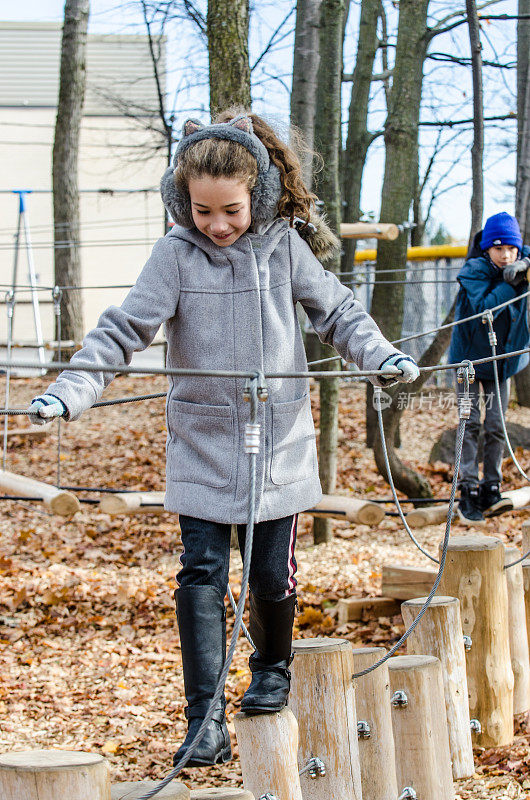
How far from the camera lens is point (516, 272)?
15.8 ft

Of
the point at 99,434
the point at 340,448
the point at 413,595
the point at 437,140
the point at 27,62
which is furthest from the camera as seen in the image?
the point at 27,62

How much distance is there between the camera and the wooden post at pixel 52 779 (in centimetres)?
166

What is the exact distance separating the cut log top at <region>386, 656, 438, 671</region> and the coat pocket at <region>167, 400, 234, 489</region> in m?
1.13

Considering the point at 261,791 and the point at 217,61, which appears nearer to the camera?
the point at 261,791

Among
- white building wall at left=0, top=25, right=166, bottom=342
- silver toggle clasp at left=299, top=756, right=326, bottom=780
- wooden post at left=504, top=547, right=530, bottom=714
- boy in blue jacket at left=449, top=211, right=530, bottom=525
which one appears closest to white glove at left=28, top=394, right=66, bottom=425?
silver toggle clasp at left=299, top=756, right=326, bottom=780

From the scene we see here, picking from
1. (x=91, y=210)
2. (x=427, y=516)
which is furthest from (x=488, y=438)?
(x=91, y=210)

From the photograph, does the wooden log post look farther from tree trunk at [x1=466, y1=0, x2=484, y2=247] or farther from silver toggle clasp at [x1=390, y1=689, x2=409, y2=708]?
tree trunk at [x1=466, y1=0, x2=484, y2=247]

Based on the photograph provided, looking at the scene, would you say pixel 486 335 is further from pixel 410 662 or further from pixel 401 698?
pixel 401 698

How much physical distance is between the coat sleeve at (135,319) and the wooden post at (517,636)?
7.50ft

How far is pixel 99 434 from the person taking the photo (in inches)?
361

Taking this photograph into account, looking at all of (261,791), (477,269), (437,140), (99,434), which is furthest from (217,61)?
(437,140)

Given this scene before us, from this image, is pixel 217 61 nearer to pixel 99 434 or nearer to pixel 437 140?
pixel 99 434

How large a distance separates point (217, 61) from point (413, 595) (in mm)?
3113

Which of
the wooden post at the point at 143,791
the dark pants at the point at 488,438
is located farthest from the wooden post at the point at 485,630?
the wooden post at the point at 143,791
